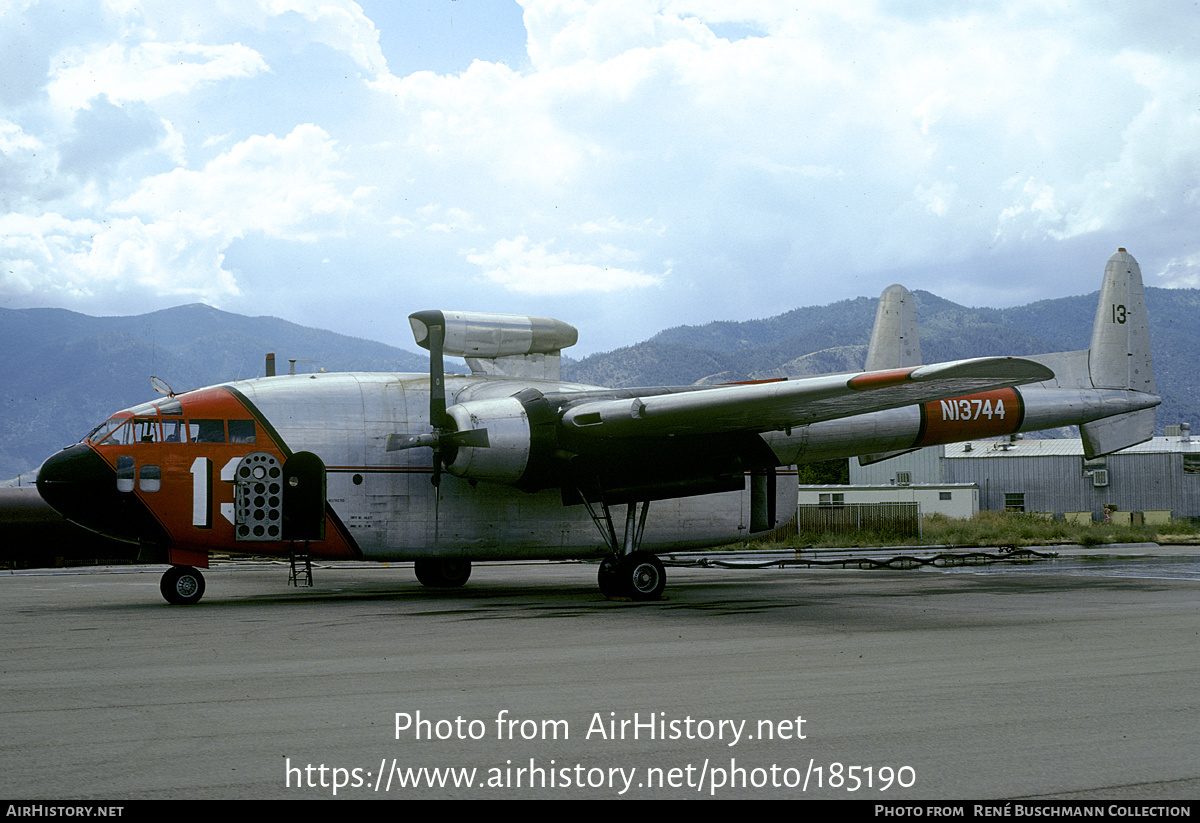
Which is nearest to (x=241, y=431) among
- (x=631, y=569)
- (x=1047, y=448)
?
(x=631, y=569)

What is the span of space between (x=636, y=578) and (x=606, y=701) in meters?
10.1

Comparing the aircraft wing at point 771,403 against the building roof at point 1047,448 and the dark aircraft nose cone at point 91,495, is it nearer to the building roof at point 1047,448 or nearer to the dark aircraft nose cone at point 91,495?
the dark aircraft nose cone at point 91,495

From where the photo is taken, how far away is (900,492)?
6481 centimetres

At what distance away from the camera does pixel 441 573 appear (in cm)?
2188

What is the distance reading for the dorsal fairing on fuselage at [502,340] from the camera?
63.1 feet

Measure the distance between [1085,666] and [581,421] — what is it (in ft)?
30.5

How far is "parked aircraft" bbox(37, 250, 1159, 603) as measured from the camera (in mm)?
17078

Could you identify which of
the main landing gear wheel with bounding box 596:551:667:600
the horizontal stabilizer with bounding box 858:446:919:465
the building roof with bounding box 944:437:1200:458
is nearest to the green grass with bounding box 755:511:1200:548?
the building roof with bounding box 944:437:1200:458

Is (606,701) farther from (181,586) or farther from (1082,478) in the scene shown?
(1082,478)

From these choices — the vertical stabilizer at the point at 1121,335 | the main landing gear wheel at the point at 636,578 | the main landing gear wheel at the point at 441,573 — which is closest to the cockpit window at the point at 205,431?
the main landing gear wheel at the point at 441,573

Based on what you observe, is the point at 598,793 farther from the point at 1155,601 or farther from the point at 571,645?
the point at 1155,601

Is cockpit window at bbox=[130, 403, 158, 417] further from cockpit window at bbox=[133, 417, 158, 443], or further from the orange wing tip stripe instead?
the orange wing tip stripe

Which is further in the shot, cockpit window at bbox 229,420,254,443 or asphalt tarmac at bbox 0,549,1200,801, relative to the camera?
cockpit window at bbox 229,420,254,443

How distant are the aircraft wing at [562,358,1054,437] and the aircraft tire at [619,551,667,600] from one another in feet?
8.04
